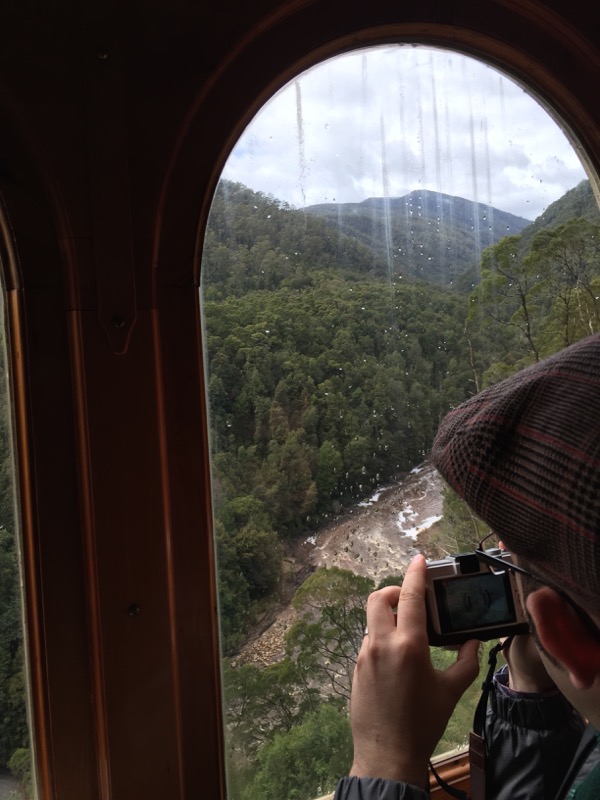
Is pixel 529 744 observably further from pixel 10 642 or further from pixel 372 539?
pixel 10 642

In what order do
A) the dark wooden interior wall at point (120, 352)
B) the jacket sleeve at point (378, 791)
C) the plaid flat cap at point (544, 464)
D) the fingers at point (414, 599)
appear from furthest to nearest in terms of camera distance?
the dark wooden interior wall at point (120, 352)
the fingers at point (414, 599)
the jacket sleeve at point (378, 791)
the plaid flat cap at point (544, 464)

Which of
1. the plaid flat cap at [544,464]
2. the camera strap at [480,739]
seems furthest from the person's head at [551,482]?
the camera strap at [480,739]

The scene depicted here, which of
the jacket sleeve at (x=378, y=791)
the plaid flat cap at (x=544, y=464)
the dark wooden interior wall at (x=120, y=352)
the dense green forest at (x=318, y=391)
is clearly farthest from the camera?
the dense green forest at (x=318, y=391)

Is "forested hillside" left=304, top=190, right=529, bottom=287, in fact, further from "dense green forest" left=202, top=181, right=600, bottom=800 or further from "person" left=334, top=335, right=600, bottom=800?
"person" left=334, top=335, right=600, bottom=800

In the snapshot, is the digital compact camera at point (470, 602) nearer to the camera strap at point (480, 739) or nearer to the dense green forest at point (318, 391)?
the camera strap at point (480, 739)

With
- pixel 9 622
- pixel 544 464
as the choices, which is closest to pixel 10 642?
pixel 9 622

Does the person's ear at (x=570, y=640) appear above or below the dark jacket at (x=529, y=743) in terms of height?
above

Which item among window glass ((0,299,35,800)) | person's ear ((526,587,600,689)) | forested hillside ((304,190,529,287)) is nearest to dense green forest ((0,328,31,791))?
window glass ((0,299,35,800))

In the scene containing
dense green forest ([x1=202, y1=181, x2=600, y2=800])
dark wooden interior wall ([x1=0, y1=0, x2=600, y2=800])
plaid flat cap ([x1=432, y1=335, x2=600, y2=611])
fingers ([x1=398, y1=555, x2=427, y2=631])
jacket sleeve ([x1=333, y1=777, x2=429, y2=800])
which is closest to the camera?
plaid flat cap ([x1=432, y1=335, x2=600, y2=611])
